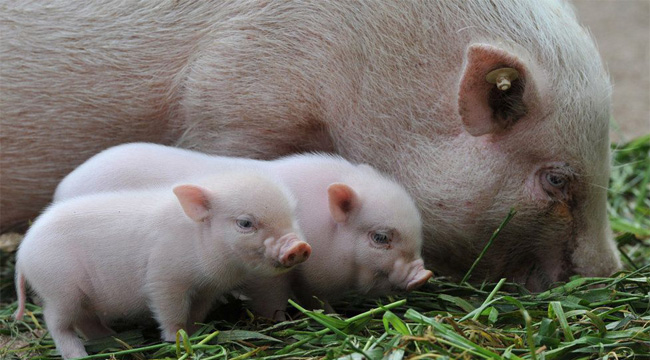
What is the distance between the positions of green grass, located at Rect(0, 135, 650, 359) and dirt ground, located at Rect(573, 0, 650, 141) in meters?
2.77

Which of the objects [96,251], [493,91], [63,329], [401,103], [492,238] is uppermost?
[493,91]

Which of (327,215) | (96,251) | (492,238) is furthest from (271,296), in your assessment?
(492,238)

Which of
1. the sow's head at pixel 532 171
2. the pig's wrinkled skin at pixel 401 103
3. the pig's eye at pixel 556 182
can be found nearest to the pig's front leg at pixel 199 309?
the pig's wrinkled skin at pixel 401 103

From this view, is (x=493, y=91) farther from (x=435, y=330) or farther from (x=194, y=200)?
(x=194, y=200)

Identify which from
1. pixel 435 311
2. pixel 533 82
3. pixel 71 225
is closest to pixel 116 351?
pixel 71 225

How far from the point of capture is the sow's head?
3.95 m

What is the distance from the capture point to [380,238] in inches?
142

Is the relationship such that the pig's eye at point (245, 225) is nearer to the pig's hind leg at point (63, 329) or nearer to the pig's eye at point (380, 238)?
the pig's eye at point (380, 238)

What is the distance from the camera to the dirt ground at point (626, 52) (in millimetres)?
7494

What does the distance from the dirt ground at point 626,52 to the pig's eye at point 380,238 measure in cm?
310

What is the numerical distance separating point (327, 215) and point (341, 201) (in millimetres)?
129

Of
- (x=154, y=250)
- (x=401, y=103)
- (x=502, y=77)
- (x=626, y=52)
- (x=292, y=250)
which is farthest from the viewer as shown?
(x=626, y=52)

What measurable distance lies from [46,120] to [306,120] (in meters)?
1.26

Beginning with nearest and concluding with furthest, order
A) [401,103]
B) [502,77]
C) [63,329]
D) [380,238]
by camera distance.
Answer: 1. [63,329]
2. [380,238]
3. [502,77]
4. [401,103]
